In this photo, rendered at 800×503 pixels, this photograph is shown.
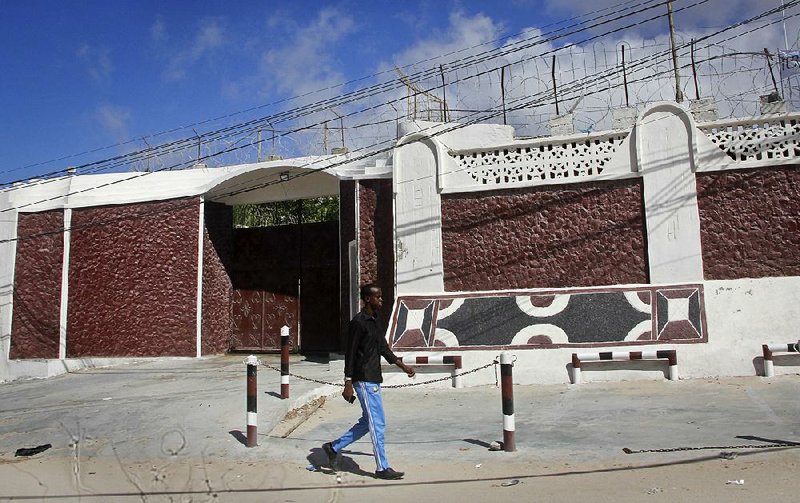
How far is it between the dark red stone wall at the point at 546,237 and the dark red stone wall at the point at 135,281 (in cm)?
591

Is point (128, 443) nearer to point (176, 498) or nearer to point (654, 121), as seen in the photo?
point (176, 498)

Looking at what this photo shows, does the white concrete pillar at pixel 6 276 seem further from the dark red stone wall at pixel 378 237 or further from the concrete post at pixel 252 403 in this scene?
the concrete post at pixel 252 403

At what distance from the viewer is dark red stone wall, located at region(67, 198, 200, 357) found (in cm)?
1459

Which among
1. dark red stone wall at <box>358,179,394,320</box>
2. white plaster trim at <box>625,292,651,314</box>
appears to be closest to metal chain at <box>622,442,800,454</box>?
white plaster trim at <box>625,292,651,314</box>

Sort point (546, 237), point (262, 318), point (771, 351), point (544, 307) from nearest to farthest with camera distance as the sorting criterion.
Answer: point (771, 351) → point (544, 307) → point (546, 237) → point (262, 318)

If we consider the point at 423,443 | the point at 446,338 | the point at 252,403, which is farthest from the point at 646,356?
the point at 252,403

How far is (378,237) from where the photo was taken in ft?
43.2

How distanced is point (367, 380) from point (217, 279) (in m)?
10.5

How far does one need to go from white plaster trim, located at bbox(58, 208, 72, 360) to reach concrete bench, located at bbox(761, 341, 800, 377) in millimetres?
13265

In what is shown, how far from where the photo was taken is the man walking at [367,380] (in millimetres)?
5656

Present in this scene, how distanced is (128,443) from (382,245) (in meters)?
6.62

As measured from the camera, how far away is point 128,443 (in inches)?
291

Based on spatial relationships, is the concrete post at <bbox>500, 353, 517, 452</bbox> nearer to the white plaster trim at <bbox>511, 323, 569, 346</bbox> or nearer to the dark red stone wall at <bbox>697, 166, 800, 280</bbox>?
the white plaster trim at <bbox>511, 323, 569, 346</bbox>

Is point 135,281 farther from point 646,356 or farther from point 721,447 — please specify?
point 721,447
